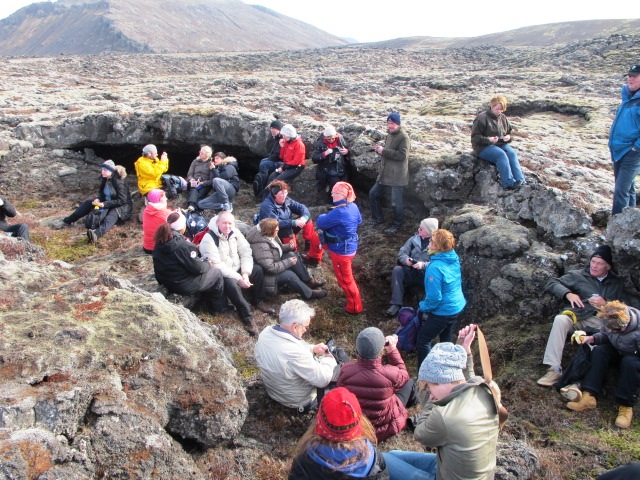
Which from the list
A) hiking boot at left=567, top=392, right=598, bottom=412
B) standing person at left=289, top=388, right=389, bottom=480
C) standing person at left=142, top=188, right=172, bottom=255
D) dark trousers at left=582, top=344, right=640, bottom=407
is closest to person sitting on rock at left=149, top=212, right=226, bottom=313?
standing person at left=142, top=188, right=172, bottom=255

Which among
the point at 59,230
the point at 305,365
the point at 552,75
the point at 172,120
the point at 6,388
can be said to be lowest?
the point at 59,230

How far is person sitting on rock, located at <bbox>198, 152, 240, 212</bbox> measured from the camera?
16297 millimetres

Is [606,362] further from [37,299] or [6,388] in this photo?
[37,299]

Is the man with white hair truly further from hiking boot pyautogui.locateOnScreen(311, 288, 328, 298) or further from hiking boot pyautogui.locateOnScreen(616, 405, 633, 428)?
hiking boot pyautogui.locateOnScreen(311, 288, 328, 298)

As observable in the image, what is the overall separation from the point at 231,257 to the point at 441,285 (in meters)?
4.79

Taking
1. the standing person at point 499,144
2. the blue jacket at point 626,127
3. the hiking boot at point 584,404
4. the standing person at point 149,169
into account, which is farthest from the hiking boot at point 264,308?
the blue jacket at point 626,127

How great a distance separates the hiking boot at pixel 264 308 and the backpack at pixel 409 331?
308 centimetres

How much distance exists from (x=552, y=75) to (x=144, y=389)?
2995 cm

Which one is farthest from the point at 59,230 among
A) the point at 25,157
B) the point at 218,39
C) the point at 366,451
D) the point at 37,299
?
the point at 218,39

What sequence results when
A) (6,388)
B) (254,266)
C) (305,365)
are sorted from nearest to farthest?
(6,388), (305,365), (254,266)

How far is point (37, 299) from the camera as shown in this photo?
7590mm

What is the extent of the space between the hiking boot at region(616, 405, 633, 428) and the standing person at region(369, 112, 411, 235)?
8.10 m

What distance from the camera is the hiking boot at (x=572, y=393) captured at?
7.89 m

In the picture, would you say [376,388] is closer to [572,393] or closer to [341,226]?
[572,393]
